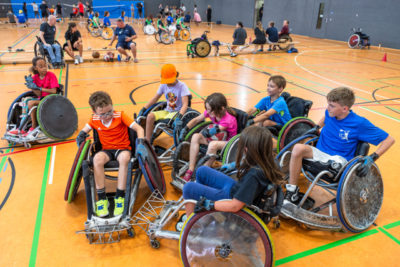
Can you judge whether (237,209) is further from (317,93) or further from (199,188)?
(317,93)

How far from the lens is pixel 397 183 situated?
3193mm

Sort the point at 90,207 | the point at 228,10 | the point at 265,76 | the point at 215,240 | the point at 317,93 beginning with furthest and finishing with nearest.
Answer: the point at 228,10, the point at 265,76, the point at 317,93, the point at 90,207, the point at 215,240

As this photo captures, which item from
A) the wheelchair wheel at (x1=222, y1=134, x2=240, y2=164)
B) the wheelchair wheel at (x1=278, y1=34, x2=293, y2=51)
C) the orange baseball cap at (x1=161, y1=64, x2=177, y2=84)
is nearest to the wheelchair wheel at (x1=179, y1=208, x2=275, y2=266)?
the wheelchair wheel at (x1=222, y1=134, x2=240, y2=164)

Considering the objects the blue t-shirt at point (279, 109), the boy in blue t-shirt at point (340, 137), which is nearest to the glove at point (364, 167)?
the boy in blue t-shirt at point (340, 137)

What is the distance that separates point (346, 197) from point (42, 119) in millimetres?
3768

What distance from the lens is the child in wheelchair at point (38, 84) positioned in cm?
393

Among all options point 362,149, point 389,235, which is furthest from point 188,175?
point 389,235

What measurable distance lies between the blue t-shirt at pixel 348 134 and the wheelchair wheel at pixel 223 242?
1311mm

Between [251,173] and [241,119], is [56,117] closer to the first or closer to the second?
[241,119]

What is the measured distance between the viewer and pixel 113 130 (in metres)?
2.76

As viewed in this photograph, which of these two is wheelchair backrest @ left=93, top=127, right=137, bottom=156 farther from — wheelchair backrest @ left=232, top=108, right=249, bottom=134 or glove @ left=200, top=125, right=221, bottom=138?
wheelchair backrest @ left=232, top=108, right=249, bottom=134

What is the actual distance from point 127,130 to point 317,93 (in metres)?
5.25

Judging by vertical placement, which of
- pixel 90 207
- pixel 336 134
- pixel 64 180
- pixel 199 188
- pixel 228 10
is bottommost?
pixel 64 180

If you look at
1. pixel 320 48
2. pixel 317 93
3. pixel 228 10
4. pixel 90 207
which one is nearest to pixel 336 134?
pixel 90 207
